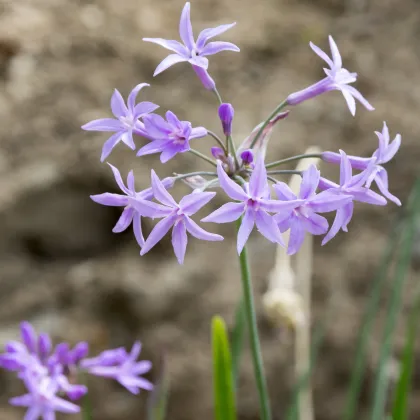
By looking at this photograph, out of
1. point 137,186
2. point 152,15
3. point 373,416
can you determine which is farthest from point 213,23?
point 373,416

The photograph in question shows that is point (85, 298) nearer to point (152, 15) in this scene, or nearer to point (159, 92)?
point (159, 92)

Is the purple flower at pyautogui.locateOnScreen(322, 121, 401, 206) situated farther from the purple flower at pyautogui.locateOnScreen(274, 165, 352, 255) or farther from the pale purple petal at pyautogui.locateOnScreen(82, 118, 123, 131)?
the pale purple petal at pyautogui.locateOnScreen(82, 118, 123, 131)

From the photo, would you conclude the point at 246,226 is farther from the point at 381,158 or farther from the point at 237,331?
the point at 237,331

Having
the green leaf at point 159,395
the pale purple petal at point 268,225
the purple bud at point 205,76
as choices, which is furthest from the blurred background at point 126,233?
the pale purple petal at point 268,225

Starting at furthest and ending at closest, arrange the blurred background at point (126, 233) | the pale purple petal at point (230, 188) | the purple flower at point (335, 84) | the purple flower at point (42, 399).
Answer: the blurred background at point (126, 233) < the purple flower at point (42, 399) < the purple flower at point (335, 84) < the pale purple petal at point (230, 188)

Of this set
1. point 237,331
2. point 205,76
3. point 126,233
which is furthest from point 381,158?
point 126,233

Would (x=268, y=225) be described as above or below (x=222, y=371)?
above

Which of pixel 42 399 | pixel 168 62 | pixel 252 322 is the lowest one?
pixel 42 399

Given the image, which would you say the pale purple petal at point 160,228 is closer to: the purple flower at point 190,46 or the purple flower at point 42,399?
the purple flower at point 190,46
